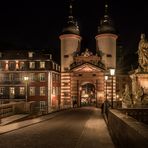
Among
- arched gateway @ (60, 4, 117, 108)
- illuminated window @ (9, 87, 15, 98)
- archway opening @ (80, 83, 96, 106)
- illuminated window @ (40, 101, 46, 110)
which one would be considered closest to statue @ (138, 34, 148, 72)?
arched gateway @ (60, 4, 117, 108)

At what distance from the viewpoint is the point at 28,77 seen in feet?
184

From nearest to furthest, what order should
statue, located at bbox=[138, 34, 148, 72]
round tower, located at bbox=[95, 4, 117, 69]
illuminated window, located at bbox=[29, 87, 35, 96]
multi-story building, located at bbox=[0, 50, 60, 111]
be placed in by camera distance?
statue, located at bbox=[138, 34, 148, 72], multi-story building, located at bbox=[0, 50, 60, 111], illuminated window, located at bbox=[29, 87, 35, 96], round tower, located at bbox=[95, 4, 117, 69]

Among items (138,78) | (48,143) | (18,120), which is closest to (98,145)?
(48,143)

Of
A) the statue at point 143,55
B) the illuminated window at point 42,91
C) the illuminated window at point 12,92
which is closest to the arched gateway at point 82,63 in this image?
the illuminated window at point 42,91

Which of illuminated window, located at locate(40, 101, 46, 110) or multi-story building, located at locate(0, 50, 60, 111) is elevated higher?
multi-story building, located at locate(0, 50, 60, 111)

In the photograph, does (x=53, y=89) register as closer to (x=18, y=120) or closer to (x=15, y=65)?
(x=15, y=65)

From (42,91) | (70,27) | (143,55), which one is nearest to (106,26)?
(70,27)

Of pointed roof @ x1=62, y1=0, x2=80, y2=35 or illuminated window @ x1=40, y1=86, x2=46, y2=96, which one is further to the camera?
pointed roof @ x1=62, y1=0, x2=80, y2=35

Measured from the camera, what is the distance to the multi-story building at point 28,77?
184 ft

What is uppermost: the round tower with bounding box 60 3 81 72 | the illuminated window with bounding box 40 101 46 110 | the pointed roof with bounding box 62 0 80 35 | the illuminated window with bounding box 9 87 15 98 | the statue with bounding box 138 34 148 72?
the pointed roof with bounding box 62 0 80 35

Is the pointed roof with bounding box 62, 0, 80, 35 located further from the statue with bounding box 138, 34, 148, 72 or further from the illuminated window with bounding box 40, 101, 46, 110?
the statue with bounding box 138, 34, 148, 72

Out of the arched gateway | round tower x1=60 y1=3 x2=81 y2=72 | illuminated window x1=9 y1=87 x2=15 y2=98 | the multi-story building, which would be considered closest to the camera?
Result: the multi-story building

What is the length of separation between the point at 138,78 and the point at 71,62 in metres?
38.4

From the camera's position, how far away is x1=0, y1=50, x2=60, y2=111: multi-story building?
184 feet
